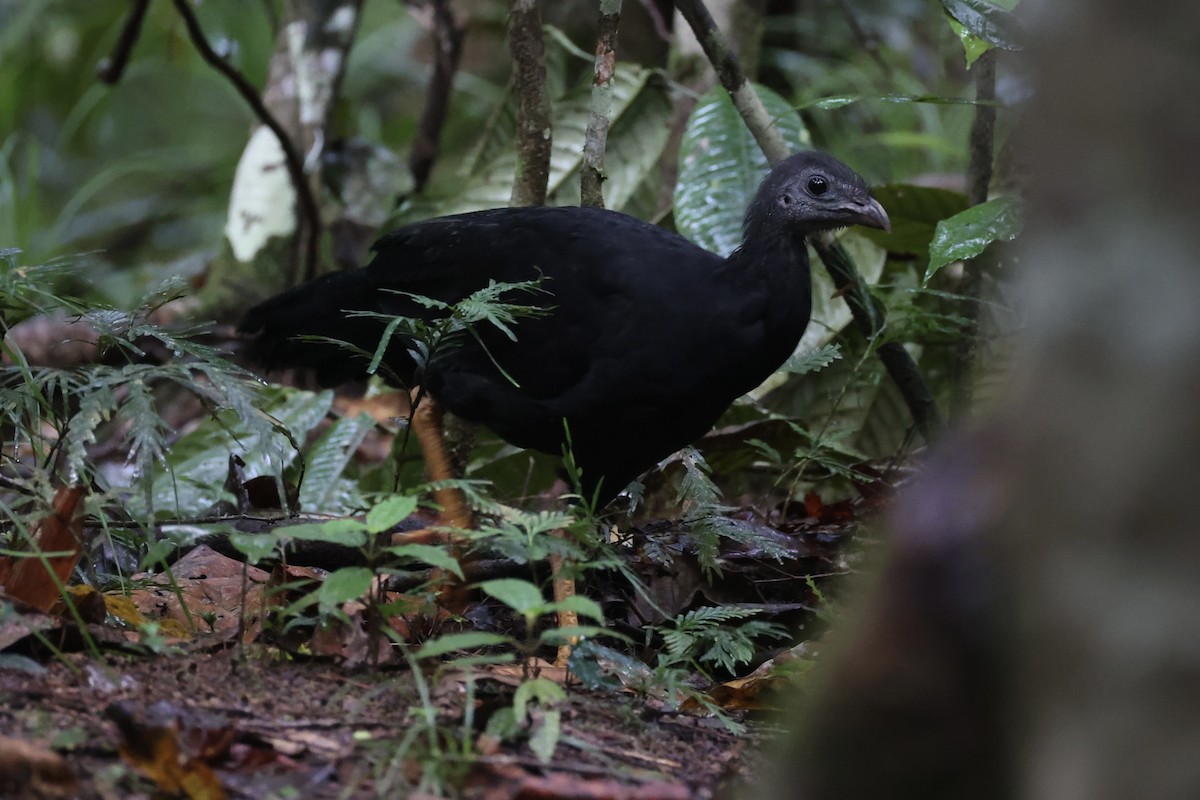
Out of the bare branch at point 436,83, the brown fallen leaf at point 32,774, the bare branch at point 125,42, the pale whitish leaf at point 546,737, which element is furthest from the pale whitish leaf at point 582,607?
the bare branch at point 125,42

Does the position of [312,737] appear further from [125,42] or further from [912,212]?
[125,42]

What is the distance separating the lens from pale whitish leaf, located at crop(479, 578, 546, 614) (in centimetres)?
180

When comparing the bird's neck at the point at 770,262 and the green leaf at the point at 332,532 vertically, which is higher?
the green leaf at the point at 332,532

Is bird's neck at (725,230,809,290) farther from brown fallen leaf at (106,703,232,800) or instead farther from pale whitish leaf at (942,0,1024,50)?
brown fallen leaf at (106,703,232,800)

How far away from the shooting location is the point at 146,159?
29.7ft

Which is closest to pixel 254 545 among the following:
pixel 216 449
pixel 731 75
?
pixel 731 75

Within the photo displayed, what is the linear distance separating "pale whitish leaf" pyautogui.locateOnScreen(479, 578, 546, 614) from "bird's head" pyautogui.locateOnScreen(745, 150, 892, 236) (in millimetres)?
1961

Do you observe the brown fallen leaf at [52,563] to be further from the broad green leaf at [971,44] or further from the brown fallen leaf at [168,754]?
the broad green leaf at [971,44]

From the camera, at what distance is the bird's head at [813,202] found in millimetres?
3609

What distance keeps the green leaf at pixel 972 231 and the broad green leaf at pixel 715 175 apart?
130 centimetres

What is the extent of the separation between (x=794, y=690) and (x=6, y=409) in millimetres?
1613

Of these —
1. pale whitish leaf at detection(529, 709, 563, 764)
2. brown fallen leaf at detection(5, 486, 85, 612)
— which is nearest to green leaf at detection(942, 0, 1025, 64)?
pale whitish leaf at detection(529, 709, 563, 764)

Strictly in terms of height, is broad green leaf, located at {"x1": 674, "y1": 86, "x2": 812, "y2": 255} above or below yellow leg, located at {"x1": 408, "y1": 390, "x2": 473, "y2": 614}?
above

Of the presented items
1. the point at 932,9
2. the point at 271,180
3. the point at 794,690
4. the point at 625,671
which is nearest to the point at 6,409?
the point at 625,671
